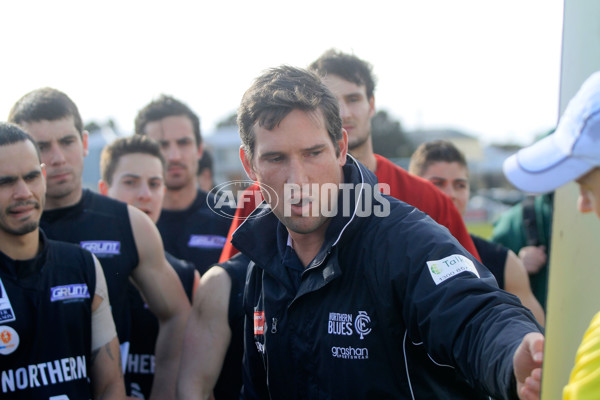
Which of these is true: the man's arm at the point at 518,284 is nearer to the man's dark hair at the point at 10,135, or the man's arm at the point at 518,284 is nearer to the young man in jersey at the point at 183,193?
the young man in jersey at the point at 183,193

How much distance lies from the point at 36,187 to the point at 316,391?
172cm

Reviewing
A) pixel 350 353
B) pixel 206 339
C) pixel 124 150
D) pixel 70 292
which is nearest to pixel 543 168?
pixel 350 353

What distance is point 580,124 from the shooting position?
1345mm

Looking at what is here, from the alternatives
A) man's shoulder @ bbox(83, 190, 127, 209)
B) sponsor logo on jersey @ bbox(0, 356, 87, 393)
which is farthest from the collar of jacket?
man's shoulder @ bbox(83, 190, 127, 209)

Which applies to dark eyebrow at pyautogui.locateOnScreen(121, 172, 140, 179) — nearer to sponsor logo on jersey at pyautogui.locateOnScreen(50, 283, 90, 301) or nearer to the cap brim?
sponsor logo on jersey at pyautogui.locateOnScreen(50, 283, 90, 301)

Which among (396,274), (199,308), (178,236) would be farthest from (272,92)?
(178,236)

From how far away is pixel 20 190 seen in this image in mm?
2877

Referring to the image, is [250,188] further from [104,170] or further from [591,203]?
[591,203]

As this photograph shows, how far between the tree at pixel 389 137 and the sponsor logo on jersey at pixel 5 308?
47887 millimetres

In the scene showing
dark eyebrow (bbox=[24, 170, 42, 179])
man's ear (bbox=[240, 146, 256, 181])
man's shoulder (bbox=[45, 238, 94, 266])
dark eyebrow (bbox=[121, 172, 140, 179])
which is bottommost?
man's shoulder (bbox=[45, 238, 94, 266])

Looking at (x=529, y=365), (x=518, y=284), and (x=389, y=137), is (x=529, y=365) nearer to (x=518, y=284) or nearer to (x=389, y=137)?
(x=518, y=284)

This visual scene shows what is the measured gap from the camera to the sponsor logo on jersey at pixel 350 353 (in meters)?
2.09

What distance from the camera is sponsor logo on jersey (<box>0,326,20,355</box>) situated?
266 centimetres

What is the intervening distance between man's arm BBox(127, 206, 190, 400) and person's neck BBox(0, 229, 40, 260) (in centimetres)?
73
